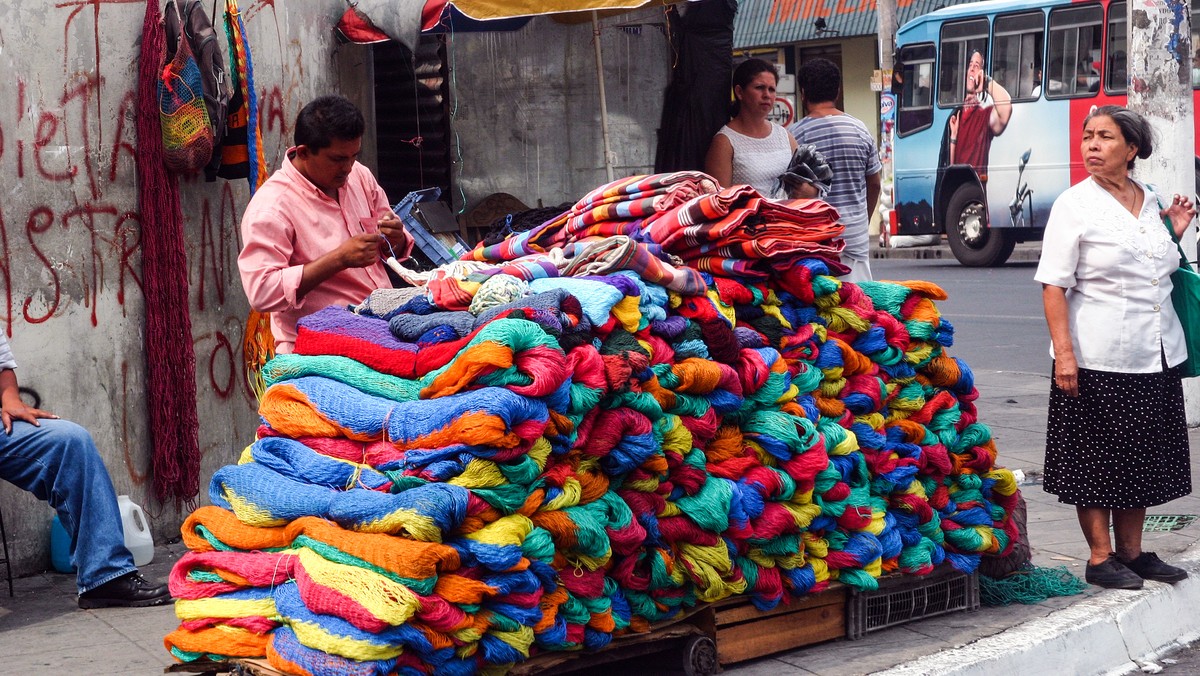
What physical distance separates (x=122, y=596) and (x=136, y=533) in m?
0.56

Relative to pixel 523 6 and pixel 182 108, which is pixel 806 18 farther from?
pixel 182 108

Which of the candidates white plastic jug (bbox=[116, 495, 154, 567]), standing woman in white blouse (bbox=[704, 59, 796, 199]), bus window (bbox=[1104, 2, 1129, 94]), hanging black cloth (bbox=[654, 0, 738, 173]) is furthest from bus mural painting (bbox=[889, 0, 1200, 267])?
white plastic jug (bbox=[116, 495, 154, 567])

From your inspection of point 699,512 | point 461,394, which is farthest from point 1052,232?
point 461,394

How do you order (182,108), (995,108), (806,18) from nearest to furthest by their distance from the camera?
(182,108)
(995,108)
(806,18)

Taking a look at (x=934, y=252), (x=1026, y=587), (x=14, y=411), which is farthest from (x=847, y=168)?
(x=934, y=252)

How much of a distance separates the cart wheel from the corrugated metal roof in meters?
20.9

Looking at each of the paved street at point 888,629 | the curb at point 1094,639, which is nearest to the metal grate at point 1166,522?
the paved street at point 888,629

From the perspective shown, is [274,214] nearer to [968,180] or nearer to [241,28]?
[241,28]

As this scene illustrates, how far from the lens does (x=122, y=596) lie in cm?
517

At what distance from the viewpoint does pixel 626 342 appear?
3965 mm

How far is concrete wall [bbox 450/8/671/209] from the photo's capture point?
7.66 m

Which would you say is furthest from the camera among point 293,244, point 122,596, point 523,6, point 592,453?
point 523,6

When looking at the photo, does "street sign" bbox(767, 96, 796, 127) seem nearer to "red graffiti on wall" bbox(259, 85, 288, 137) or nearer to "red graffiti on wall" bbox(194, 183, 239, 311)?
"red graffiti on wall" bbox(259, 85, 288, 137)

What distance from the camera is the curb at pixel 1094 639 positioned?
429cm
